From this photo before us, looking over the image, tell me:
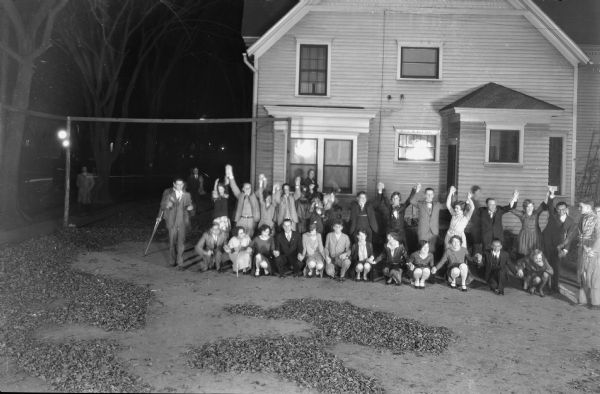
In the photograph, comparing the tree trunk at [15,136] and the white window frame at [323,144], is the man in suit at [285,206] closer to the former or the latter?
the white window frame at [323,144]

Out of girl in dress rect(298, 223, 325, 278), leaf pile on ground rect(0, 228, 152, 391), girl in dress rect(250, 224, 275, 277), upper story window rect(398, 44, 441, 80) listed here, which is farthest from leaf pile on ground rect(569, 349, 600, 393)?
upper story window rect(398, 44, 441, 80)

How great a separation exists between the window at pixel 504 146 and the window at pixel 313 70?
5.31m

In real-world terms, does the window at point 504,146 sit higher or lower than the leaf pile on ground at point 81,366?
higher

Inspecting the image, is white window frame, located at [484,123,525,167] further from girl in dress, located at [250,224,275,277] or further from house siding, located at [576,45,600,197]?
girl in dress, located at [250,224,275,277]

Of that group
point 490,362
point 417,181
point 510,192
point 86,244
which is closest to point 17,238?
point 86,244

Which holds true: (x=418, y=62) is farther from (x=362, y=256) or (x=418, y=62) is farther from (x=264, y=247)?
(x=264, y=247)

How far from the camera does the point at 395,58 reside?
17.8 m

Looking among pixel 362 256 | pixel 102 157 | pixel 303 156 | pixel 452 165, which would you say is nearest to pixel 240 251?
pixel 362 256

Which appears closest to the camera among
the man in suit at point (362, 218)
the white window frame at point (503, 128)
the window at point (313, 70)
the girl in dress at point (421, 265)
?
the girl in dress at point (421, 265)

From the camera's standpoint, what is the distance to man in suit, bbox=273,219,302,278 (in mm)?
12062

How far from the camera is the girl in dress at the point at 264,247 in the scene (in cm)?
1205

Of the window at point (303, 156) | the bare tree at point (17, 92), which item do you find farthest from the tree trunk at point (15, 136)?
the window at point (303, 156)

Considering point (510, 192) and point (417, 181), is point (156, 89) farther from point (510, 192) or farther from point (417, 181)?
point (510, 192)

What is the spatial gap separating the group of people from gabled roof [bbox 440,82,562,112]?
14.7ft
